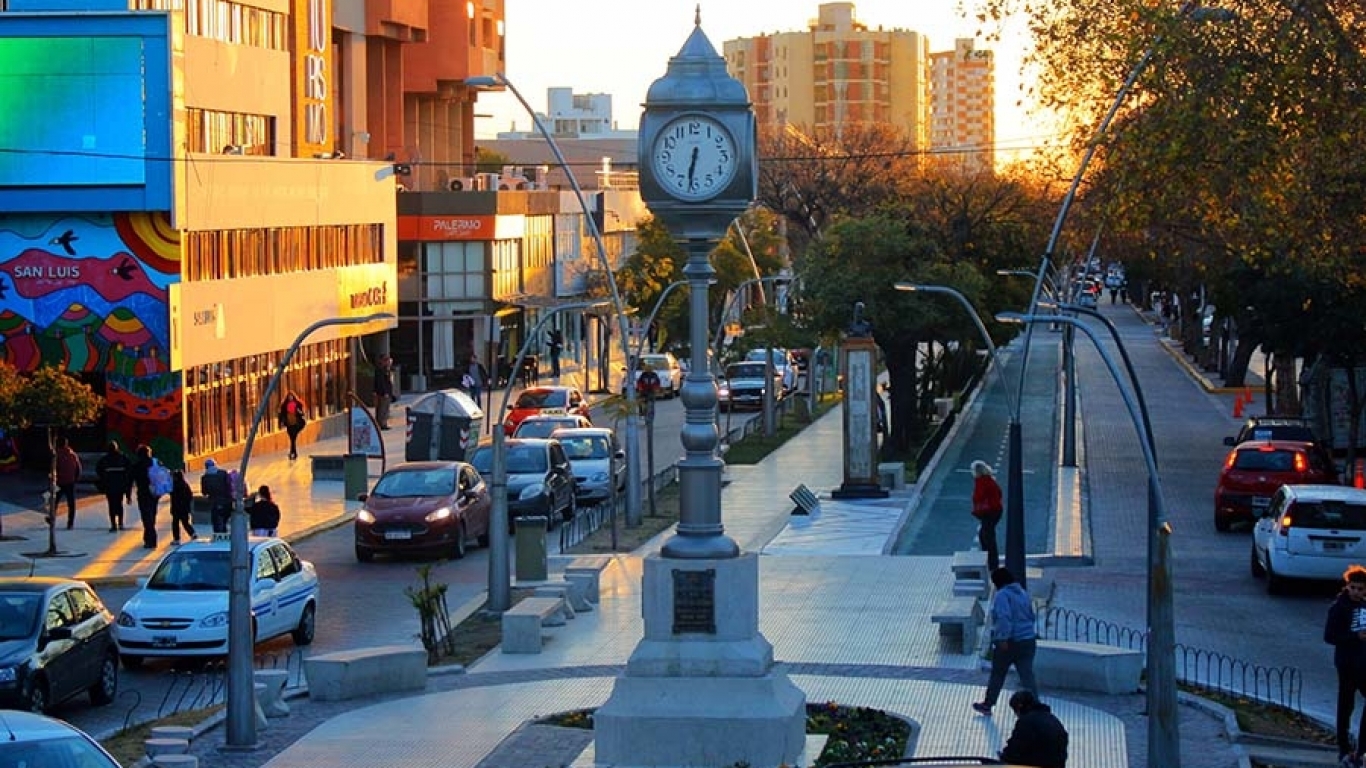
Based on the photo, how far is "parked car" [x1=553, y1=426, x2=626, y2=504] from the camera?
4197 centimetres

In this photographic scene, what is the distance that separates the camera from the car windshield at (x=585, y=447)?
1688 inches

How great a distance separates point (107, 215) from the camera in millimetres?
44781

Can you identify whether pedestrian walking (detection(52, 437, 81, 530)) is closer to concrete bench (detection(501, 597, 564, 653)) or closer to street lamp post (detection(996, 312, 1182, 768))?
concrete bench (detection(501, 597, 564, 653))

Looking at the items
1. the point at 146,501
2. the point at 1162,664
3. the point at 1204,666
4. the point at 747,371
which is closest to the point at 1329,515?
the point at 1204,666

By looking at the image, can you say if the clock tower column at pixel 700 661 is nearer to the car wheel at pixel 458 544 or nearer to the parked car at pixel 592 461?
the car wheel at pixel 458 544

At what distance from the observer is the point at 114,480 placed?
36.1m

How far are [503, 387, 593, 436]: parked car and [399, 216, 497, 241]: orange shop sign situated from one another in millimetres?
19258

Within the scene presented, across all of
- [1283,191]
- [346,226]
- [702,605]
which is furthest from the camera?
[346,226]

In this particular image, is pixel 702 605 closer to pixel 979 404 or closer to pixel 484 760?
pixel 484 760

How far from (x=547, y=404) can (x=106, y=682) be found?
109 feet

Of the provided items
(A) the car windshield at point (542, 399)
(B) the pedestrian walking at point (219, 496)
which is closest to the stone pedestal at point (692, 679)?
(B) the pedestrian walking at point (219, 496)

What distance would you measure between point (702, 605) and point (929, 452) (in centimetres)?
3244

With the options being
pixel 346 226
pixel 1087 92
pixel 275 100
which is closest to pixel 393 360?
pixel 346 226

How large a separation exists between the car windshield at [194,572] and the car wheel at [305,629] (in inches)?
53.9
